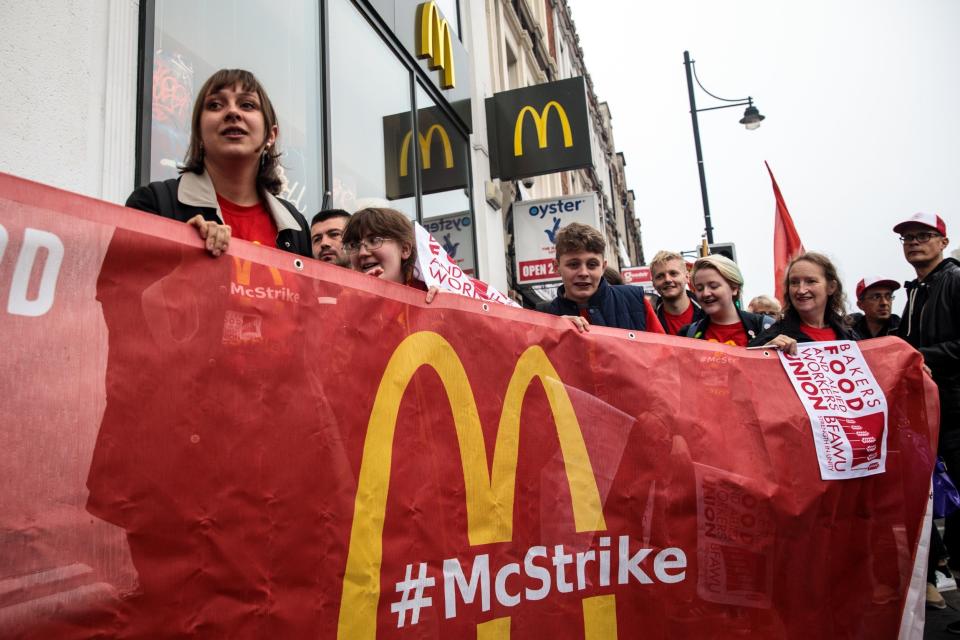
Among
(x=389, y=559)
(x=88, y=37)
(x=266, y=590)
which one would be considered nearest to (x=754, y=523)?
(x=389, y=559)

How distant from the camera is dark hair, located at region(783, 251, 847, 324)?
370 cm

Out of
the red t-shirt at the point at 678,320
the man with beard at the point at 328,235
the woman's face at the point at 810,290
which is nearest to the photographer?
the man with beard at the point at 328,235

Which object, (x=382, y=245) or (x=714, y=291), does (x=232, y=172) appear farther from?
(x=714, y=291)

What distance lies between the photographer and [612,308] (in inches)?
136

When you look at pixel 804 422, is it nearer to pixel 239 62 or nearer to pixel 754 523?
pixel 754 523

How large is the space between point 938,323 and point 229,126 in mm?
3796

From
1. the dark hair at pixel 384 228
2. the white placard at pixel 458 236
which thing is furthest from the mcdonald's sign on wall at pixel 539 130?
the dark hair at pixel 384 228

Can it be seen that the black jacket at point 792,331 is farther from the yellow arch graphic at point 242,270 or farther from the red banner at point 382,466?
the yellow arch graphic at point 242,270

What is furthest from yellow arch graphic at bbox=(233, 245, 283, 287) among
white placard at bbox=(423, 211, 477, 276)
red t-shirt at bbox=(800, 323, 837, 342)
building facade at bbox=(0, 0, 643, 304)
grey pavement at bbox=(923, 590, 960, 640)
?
white placard at bbox=(423, 211, 477, 276)

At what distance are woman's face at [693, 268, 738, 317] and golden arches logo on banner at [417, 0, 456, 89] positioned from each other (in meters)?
5.08

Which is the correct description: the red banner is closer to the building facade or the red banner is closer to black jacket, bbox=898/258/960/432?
black jacket, bbox=898/258/960/432

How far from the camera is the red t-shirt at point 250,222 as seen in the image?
2270 mm

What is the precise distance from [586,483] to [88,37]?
2799 millimetres

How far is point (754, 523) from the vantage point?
2734 mm
